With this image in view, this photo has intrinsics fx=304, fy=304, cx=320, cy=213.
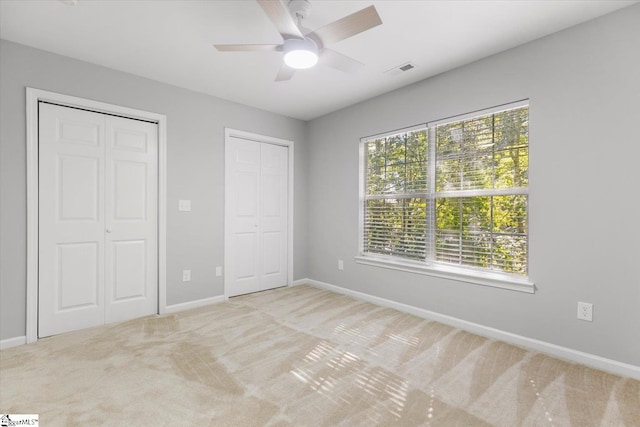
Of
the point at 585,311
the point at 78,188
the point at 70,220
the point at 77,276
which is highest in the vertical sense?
the point at 78,188

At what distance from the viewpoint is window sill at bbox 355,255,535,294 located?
258cm

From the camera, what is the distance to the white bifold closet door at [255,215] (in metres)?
3.98

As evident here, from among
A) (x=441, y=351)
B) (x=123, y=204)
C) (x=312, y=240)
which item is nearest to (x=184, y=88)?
(x=123, y=204)

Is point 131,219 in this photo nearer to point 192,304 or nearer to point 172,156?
point 172,156

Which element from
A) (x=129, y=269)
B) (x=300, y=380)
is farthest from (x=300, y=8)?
(x=129, y=269)

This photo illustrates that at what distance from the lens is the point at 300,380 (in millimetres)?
2059

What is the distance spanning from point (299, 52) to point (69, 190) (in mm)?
2508

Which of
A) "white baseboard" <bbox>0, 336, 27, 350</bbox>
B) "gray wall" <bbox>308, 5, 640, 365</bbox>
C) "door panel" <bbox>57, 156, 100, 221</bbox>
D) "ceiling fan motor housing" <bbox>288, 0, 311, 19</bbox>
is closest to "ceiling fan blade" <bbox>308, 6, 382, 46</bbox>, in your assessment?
"ceiling fan motor housing" <bbox>288, 0, 311, 19</bbox>

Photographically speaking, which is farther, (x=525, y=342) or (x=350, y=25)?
(x=525, y=342)

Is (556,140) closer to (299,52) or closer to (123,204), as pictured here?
(299,52)

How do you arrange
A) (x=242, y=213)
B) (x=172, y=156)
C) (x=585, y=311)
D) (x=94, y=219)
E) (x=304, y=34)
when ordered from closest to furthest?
1. (x=304, y=34)
2. (x=585, y=311)
3. (x=94, y=219)
4. (x=172, y=156)
5. (x=242, y=213)

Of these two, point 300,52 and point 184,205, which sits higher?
point 300,52

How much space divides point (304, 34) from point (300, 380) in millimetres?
2305

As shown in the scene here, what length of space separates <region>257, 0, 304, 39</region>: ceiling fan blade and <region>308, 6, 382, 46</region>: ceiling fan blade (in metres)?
0.14
